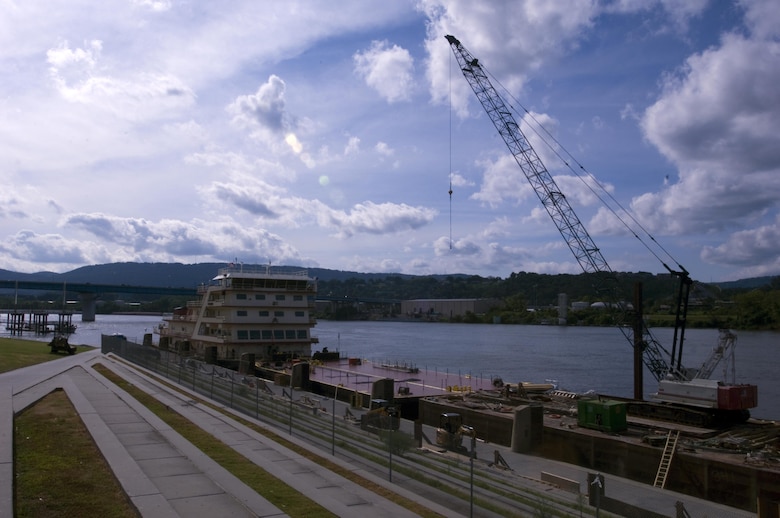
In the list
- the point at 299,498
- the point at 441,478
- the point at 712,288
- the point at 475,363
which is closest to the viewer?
the point at 299,498

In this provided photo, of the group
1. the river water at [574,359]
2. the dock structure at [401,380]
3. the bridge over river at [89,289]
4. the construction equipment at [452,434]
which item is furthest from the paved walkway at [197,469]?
the bridge over river at [89,289]

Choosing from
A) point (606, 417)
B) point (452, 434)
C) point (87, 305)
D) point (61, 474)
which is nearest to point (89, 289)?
point (87, 305)

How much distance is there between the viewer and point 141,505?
9.96 meters

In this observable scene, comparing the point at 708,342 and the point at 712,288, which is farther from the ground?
the point at 712,288

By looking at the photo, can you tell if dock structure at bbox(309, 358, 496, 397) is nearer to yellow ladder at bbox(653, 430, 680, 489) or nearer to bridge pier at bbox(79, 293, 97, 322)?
yellow ladder at bbox(653, 430, 680, 489)

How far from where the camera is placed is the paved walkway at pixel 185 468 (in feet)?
34.2

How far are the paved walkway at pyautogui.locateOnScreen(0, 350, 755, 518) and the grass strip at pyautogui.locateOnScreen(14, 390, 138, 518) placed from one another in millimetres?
219

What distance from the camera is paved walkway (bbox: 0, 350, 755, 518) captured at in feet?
34.7

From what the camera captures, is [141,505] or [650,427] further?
[650,427]

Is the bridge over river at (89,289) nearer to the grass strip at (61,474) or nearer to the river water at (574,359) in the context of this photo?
the river water at (574,359)

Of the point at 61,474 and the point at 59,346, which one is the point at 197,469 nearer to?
the point at 61,474

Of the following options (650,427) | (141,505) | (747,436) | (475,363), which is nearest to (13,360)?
(141,505)

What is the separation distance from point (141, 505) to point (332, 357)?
137 ft

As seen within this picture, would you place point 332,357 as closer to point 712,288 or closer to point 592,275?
point 592,275
